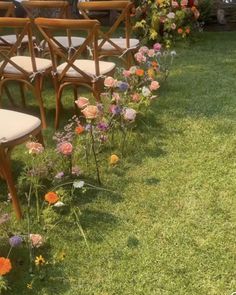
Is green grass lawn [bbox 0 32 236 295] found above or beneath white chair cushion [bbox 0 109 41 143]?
beneath

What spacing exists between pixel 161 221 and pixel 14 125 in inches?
42.3

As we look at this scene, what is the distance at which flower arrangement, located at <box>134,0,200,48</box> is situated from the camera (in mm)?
6129

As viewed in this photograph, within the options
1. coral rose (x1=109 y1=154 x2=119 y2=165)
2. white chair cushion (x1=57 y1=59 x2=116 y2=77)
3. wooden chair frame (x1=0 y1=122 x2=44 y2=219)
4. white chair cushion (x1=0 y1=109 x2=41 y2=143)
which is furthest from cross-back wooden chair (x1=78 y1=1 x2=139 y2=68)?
wooden chair frame (x1=0 y1=122 x2=44 y2=219)

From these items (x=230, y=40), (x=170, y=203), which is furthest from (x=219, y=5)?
(x=170, y=203)

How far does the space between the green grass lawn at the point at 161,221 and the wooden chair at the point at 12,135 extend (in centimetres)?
33

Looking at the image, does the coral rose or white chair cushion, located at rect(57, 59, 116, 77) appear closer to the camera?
the coral rose

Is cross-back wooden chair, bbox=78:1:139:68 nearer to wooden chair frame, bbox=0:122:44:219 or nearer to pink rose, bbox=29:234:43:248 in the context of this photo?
wooden chair frame, bbox=0:122:44:219

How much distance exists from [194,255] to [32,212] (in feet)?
3.44

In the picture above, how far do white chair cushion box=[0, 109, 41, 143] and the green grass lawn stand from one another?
0.57 meters

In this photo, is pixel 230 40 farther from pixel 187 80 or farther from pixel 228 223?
pixel 228 223

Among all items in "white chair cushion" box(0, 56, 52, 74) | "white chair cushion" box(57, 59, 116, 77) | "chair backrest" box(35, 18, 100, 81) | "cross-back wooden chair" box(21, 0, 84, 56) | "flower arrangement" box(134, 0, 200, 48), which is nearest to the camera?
"chair backrest" box(35, 18, 100, 81)

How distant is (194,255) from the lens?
238cm

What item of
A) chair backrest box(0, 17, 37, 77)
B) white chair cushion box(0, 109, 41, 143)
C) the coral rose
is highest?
chair backrest box(0, 17, 37, 77)

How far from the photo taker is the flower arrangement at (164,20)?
6.13m
